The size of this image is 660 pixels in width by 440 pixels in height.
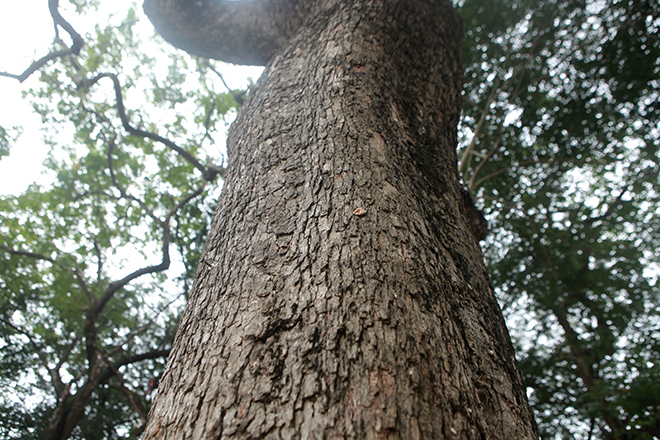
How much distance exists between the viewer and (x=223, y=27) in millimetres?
3475

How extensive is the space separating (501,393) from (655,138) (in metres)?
7.20

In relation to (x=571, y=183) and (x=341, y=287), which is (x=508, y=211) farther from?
(x=341, y=287)

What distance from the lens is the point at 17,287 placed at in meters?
5.99

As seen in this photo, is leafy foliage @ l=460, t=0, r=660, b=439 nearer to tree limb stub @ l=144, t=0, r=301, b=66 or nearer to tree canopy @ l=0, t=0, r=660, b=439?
tree canopy @ l=0, t=0, r=660, b=439

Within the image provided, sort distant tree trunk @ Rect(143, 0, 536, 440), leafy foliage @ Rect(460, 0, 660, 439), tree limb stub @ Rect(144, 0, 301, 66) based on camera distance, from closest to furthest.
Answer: distant tree trunk @ Rect(143, 0, 536, 440) < tree limb stub @ Rect(144, 0, 301, 66) < leafy foliage @ Rect(460, 0, 660, 439)

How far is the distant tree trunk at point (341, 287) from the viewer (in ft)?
2.83

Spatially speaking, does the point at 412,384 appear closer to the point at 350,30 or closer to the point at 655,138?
the point at 350,30

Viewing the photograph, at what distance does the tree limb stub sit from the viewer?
332 centimetres

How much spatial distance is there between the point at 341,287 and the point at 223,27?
335 cm

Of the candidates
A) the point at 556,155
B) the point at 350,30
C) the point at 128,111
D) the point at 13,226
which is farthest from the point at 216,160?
the point at 556,155

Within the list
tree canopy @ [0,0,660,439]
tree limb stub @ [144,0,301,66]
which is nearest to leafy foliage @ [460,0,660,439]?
tree canopy @ [0,0,660,439]

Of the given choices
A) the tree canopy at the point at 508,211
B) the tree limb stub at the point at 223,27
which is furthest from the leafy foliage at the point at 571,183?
the tree limb stub at the point at 223,27

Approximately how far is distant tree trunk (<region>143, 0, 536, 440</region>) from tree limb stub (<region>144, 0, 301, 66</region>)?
4.59 ft

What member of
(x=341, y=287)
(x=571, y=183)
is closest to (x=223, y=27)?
(x=341, y=287)
